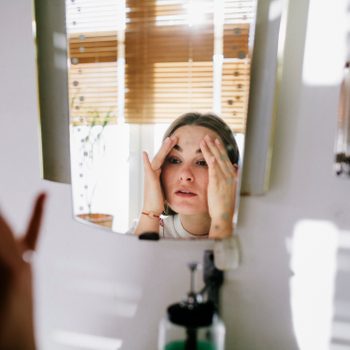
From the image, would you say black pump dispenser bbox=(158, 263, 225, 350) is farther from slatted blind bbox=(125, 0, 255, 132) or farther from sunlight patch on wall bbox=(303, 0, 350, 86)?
sunlight patch on wall bbox=(303, 0, 350, 86)

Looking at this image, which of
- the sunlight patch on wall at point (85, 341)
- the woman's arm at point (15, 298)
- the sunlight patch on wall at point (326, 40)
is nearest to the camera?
the woman's arm at point (15, 298)

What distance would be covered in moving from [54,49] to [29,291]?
55cm

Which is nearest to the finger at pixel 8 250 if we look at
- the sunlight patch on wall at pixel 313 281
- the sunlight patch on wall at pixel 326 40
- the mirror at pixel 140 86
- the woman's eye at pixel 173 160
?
the mirror at pixel 140 86

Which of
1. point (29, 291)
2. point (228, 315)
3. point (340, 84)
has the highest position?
point (340, 84)

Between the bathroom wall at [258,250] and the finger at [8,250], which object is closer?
the finger at [8,250]

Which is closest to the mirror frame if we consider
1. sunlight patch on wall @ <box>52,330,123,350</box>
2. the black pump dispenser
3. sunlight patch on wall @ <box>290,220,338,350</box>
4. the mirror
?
the mirror

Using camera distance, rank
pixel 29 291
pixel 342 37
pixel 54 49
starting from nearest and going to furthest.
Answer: pixel 29 291 → pixel 342 37 → pixel 54 49

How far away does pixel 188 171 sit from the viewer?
853 mm

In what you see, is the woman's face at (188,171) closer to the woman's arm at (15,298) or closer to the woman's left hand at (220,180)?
the woman's left hand at (220,180)

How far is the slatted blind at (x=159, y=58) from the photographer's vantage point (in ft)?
2.72

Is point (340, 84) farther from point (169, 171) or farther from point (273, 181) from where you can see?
point (169, 171)

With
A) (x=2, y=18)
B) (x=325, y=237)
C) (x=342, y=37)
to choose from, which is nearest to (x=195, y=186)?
(x=325, y=237)

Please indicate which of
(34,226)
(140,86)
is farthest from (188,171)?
(34,226)

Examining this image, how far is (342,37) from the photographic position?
0.81 m
